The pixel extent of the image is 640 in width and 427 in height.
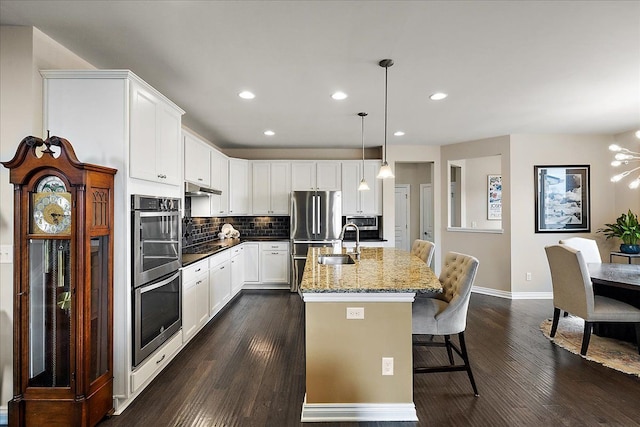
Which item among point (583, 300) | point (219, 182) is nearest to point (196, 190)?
point (219, 182)

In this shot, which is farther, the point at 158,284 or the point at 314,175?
the point at 314,175

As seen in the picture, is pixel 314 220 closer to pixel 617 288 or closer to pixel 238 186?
pixel 238 186

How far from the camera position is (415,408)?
2156 mm

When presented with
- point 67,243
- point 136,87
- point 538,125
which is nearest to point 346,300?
point 67,243

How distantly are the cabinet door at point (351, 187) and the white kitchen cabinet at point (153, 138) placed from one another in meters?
3.32

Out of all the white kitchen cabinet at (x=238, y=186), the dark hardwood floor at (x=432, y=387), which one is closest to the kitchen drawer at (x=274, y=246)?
the white kitchen cabinet at (x=238, y=186)

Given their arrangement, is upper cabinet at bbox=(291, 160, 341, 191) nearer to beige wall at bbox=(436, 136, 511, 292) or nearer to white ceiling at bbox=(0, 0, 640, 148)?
white ceiling at bbox=(0, 0, 640, 148)

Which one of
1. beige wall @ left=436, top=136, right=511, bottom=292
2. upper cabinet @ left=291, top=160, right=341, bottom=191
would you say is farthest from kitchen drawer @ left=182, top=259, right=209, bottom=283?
beige wall @ left=436, top=136, right=511, bottom=292

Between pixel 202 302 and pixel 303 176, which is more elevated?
pixel 303 176

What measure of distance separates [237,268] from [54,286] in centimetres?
309

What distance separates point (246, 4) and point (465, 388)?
3.07 meters

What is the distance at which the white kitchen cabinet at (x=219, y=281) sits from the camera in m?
3.86

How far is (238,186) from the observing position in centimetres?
559

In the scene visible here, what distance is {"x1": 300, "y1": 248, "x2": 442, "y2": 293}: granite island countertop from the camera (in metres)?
1.95
